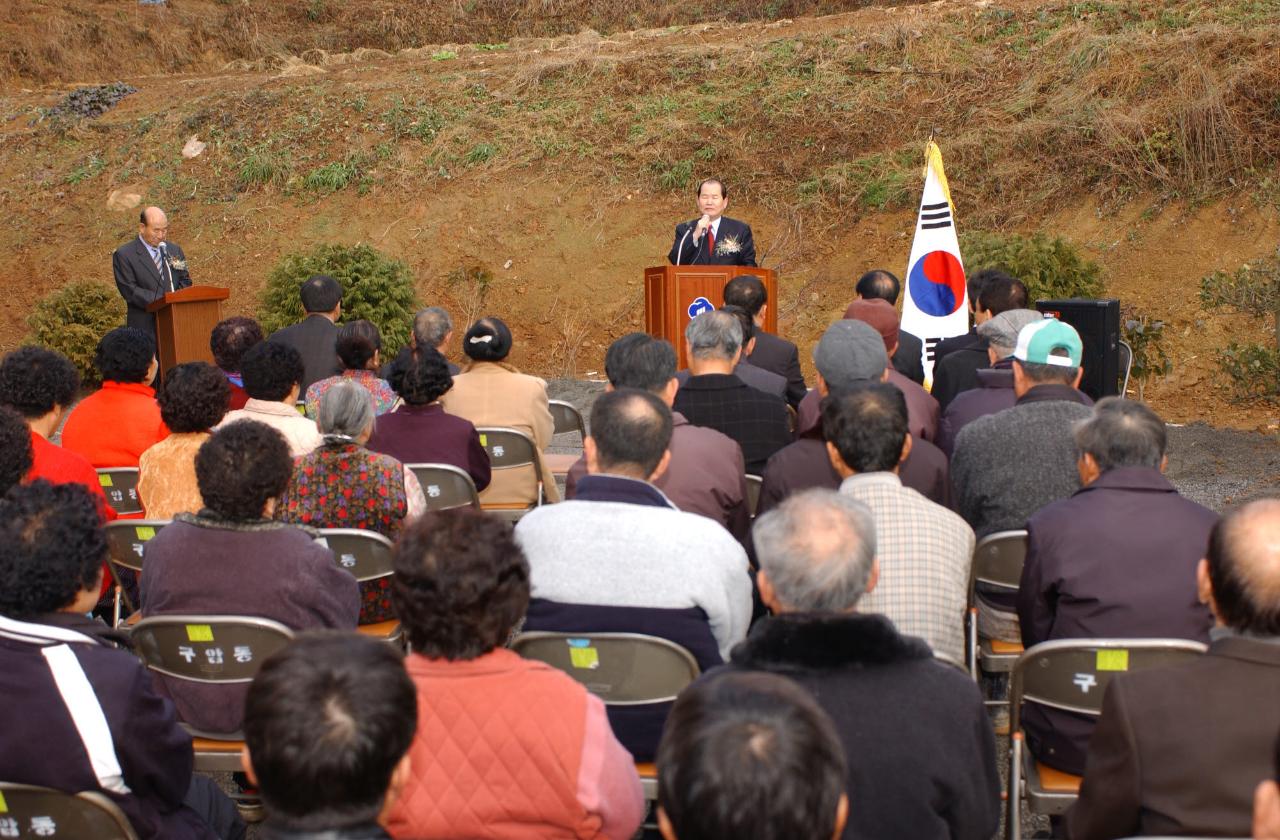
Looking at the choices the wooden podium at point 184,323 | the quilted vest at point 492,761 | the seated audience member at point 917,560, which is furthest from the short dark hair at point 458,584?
the wooden podium at point 184,323

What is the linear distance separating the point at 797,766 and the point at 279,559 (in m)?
2.24

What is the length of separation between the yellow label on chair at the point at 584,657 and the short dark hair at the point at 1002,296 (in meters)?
4.59

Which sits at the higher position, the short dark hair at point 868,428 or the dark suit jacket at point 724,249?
the dark suit jacket at point 724,249

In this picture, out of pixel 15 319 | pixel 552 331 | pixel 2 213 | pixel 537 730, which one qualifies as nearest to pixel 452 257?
pixel 552 331

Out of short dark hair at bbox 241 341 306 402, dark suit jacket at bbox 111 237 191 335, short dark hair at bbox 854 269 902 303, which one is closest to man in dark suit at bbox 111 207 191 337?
dark suit jacket at bbox 111 237 191 335

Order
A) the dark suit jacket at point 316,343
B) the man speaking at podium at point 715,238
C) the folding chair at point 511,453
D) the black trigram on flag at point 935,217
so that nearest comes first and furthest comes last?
the folding chair at point 511,453
the dark suit jacket at point 316,343
the black trigram on flag at point 935,217
the man speaking at podium at point 715,238

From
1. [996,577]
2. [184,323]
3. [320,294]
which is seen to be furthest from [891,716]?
[184,323]

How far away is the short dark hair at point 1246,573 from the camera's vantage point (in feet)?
8.41

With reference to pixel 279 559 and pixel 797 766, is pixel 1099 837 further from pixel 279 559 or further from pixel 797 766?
pixel 279 559

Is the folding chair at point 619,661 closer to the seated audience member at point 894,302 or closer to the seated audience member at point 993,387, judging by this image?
the seated audience member at point 993,387

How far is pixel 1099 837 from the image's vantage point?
2660 millimetres

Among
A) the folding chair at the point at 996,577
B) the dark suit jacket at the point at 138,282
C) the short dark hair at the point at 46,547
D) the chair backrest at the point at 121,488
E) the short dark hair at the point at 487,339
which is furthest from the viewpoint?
the dark suit jacket at the point at 138,282

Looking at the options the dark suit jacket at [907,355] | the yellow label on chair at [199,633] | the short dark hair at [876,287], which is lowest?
the yellow label on chair at [199,633]

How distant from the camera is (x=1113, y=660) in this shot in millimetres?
Result: 3246
